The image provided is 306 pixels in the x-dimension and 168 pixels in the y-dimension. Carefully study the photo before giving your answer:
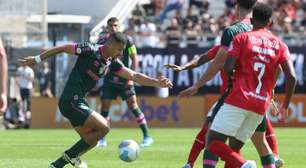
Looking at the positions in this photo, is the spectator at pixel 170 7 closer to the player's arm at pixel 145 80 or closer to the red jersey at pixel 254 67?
the player's arm at pixel 145 80

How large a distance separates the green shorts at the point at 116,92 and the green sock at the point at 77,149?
6.75m

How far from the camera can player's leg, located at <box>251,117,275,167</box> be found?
12.2 meters

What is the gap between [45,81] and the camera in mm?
33562

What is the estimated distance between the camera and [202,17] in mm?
38531

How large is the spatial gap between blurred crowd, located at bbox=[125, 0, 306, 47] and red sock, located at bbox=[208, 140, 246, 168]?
2253 cm

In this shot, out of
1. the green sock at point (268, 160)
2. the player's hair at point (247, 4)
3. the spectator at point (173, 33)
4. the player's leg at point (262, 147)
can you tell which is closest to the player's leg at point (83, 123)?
the player's leg at point (262, 147)

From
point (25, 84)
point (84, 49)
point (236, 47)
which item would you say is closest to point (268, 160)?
point (236, 47)

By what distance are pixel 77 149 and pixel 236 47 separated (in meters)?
3.53

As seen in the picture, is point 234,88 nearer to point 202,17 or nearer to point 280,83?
point 280,83

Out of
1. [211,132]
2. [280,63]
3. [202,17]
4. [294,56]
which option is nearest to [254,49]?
[280,63]

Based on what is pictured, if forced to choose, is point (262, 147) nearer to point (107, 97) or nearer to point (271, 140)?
point (271, 140)

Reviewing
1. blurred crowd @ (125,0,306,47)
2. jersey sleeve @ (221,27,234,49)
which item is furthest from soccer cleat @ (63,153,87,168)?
blurred crowd @ (125,0,306,47)

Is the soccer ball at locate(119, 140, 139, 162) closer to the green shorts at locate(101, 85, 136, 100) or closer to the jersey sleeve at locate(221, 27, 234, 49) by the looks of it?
the jersey sleeve at locate(221, 27, 234, 49)

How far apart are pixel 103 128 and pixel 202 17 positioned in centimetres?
2518
